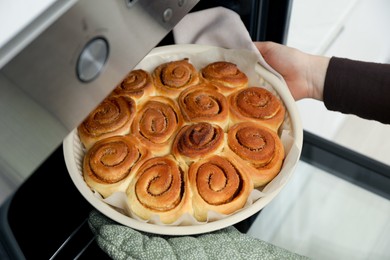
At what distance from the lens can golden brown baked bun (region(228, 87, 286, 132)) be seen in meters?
0.79

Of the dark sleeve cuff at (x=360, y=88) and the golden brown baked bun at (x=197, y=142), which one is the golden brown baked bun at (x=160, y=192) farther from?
the dark sleeve cuff at (x=360, y=88)

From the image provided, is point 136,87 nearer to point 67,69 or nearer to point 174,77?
point 174,77

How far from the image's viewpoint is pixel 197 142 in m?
0.74

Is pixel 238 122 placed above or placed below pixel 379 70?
above

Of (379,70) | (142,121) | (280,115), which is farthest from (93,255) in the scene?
(379,70)

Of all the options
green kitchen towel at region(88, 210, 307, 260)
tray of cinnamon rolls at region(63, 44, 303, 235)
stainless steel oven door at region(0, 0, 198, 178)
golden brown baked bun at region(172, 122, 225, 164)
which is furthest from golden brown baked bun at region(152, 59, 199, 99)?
stainless steel oven door at region(0, 0, 198, 178)

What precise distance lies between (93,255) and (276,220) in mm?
476

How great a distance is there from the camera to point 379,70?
0.91m

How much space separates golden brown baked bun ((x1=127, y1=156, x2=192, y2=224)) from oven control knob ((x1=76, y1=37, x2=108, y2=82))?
32 centimetres

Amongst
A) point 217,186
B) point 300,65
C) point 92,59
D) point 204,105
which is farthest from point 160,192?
point 300,65

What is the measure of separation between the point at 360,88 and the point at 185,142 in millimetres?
389

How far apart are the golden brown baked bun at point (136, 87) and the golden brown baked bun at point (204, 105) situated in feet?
0.19

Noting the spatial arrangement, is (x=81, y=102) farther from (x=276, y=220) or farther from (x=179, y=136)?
(x=276, y=220)

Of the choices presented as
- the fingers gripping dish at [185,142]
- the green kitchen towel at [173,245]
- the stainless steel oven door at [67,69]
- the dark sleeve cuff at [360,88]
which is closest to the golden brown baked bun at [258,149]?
the fingers gripping dish at [185,142]
